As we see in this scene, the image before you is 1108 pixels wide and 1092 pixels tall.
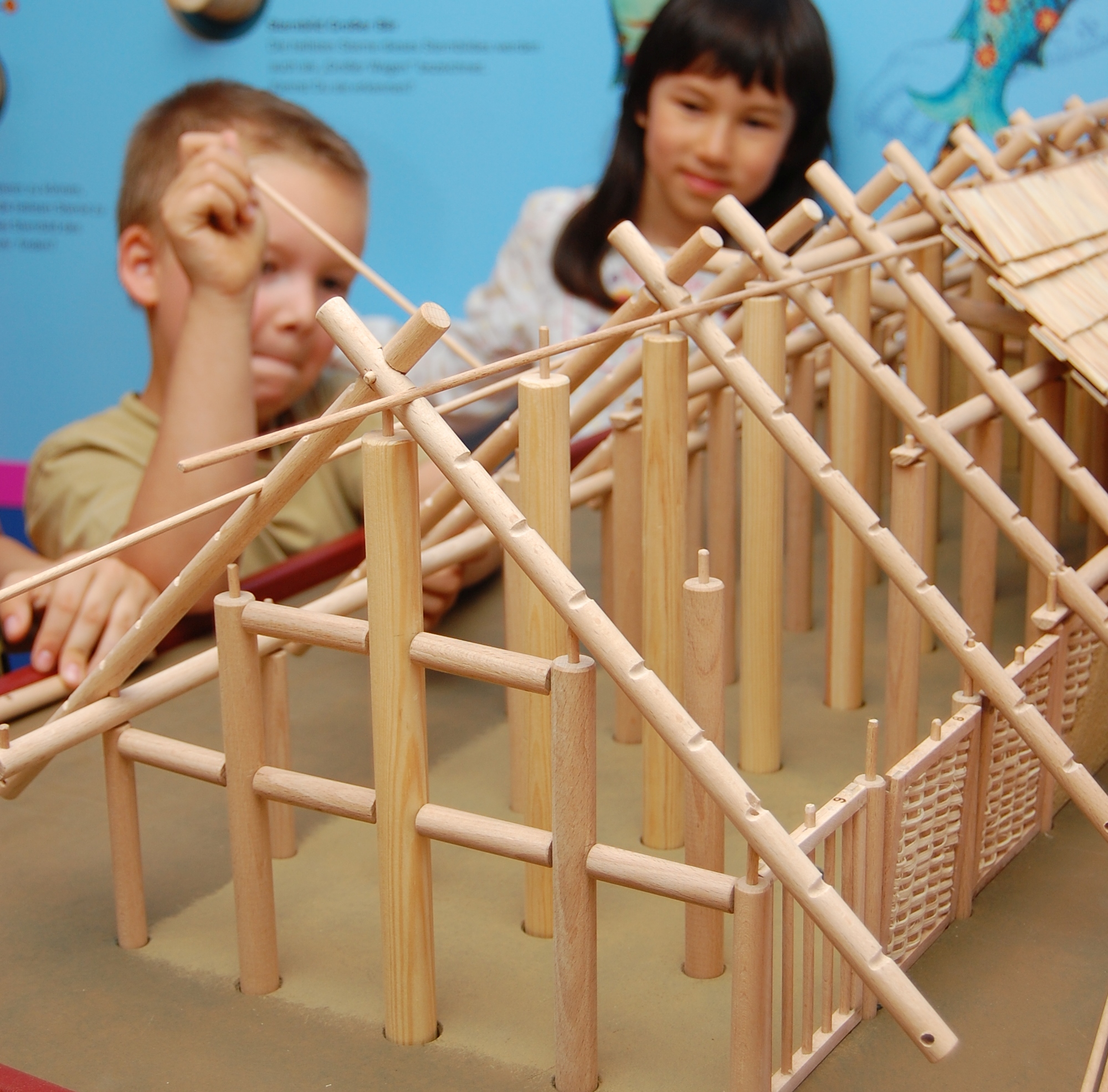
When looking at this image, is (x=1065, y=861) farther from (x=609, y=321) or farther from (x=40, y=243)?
(x=40, y=243)

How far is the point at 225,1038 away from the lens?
193cm

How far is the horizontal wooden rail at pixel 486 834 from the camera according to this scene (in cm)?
172

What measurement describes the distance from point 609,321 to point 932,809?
0.87 meters

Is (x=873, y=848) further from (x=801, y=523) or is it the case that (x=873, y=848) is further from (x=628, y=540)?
(x=801, y=523)

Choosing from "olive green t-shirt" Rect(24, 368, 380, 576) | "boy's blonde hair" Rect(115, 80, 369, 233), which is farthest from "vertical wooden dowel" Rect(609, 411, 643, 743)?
"boy's blonde hair" Rect(115, 80, 369, 233)

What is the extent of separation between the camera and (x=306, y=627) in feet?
6.02

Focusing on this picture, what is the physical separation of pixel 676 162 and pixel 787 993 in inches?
112

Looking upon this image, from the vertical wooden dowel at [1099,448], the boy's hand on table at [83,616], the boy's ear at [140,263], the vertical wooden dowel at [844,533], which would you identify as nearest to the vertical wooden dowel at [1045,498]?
the vertical wooden dowel at [844,533]

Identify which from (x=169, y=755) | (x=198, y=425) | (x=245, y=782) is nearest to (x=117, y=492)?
(x=198, y=425)

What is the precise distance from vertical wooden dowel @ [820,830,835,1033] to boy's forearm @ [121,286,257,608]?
1.76 meters

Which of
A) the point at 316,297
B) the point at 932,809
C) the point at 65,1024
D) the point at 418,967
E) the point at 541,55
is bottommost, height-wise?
the point at 65,1024

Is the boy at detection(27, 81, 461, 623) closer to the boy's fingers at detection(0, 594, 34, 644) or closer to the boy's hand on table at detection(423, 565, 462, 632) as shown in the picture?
the boy's hand on table at detection(423, 565, 462, 632)

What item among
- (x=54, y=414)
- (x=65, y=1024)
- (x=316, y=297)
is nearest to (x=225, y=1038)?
(x=65, y=1024)

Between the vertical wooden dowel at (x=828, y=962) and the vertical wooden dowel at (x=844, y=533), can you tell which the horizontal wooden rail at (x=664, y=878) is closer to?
the vertical wooden dowel at (x=828, y=962)
